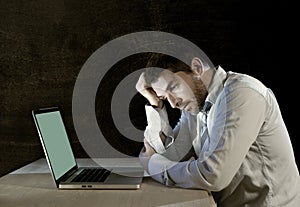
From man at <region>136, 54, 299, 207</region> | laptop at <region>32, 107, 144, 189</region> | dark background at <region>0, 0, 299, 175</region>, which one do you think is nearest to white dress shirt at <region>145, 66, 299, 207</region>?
man at <region>136, 54, 299, 207</region>

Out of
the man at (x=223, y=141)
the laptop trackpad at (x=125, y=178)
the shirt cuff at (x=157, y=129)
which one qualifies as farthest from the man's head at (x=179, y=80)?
the laptop trackpad at (x=125, y=178)

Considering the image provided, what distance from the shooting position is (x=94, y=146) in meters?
2.05

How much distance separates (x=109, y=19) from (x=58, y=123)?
0.73m

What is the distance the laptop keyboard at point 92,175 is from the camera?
1.26 meters

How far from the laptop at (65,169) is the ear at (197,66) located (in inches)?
18.0

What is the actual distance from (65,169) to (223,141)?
0.68m

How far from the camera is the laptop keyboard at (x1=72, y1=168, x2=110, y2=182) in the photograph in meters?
1.26

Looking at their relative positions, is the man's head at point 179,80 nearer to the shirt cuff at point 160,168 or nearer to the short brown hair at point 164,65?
the short brown hair at point 164,65

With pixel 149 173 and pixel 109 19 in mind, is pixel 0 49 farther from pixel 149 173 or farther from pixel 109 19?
pixel 149 173

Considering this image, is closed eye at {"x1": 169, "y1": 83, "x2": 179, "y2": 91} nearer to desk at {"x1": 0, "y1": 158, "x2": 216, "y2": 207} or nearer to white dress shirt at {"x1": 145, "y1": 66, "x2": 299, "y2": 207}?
white dress shirt at {"x1": 145, "y1": 66, "x2": 299, "y2": 207}

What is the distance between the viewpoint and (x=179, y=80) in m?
1.34

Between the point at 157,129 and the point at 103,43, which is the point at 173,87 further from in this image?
the point at 103,43

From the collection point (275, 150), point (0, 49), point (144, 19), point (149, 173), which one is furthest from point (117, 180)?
point (0, 49)

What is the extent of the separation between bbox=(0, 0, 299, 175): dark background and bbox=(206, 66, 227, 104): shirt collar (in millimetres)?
658
